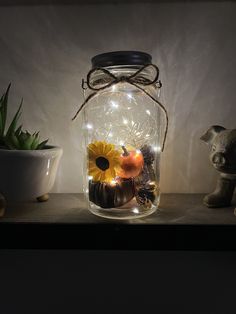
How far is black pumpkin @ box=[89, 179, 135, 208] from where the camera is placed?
0.48 m

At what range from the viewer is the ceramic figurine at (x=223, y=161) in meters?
0.49

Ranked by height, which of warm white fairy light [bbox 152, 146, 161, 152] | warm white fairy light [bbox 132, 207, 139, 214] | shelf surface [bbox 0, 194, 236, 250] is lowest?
shelf surface [bbox 0, 194, 236, 250]

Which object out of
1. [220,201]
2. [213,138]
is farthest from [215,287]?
[213,138]

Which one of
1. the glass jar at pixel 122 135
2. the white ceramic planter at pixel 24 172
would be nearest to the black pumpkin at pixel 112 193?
the glass jar at pixel 122 135

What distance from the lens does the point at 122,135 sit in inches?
24.0

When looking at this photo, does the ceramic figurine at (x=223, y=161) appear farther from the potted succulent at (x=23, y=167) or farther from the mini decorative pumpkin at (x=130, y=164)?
the potted succulent at (x=23, y=167)

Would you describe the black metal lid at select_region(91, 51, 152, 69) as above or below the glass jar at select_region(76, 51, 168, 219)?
above

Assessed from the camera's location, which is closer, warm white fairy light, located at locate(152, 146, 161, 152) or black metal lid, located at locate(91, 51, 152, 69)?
black metal lid, located at locate(91, 51, 152, 69)

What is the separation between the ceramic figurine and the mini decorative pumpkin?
13 centimetres

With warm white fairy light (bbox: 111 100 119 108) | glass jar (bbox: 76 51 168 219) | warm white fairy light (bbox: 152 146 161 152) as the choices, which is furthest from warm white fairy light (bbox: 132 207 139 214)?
warm white fairy light (bbox: 111 100 119 108)

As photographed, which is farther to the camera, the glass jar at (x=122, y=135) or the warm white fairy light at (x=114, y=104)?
the warm white fairy light at (x=114, y=104)

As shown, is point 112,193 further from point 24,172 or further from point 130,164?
point 24,172

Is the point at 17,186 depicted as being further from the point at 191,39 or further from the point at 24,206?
the point at 191,39

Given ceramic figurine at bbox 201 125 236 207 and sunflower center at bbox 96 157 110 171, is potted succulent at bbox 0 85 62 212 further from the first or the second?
ceramic figurine at bbox 201 125 236 207
